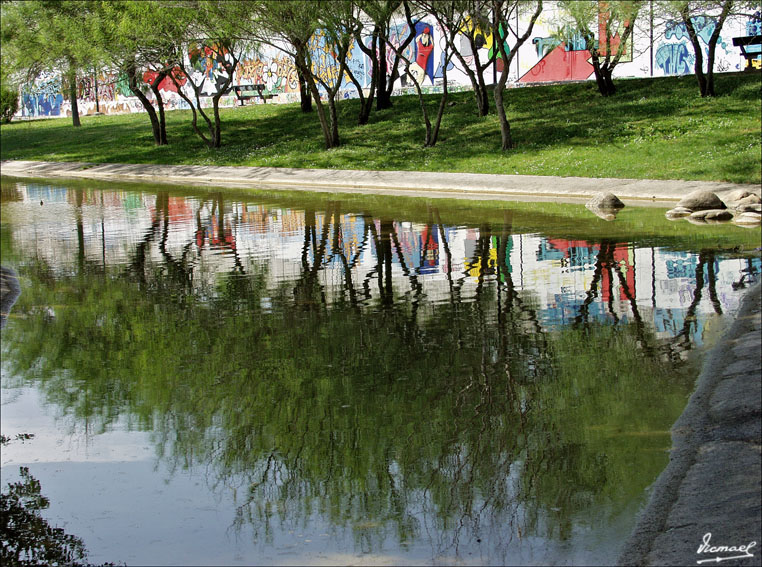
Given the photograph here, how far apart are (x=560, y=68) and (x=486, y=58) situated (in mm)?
3982

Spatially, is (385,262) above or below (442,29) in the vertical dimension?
below

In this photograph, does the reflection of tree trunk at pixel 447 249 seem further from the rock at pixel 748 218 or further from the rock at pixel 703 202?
the rock at pixel 748 218

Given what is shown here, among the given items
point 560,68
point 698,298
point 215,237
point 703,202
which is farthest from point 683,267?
point 560,68

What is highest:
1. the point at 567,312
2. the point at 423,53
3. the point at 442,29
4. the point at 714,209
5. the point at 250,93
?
the point at 423,53

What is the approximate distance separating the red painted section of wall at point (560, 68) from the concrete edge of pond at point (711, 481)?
3563cm

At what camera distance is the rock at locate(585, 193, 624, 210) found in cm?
2131

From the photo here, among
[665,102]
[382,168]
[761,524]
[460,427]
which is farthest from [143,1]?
[761,524]

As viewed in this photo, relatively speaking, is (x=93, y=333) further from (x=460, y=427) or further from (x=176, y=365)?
(x=460, y=427)

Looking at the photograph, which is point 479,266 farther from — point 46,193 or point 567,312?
point 46,193

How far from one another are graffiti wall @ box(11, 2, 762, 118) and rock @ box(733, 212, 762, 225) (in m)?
13.9

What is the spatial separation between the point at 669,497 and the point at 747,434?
1.23 m

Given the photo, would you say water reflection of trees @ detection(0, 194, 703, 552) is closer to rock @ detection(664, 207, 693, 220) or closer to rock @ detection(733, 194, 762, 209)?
rock @ detection(664, 207, 693, 220)

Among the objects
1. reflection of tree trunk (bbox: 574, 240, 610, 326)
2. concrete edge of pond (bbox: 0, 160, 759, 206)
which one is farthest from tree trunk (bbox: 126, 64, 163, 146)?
reflection of tree trunk (bbox: 574, 240, 610, 326)

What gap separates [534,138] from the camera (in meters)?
32.3
